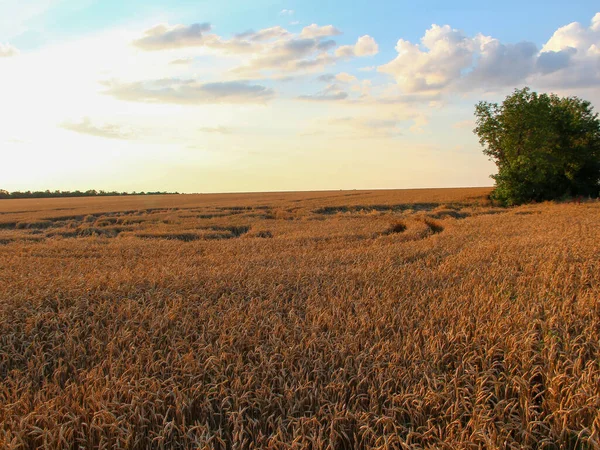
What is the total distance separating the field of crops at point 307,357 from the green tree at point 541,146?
2900cm

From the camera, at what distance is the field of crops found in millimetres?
3143

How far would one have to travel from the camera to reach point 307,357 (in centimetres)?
417

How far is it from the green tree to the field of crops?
29.0m

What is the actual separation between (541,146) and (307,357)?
3617 cm

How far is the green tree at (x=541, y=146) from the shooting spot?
108 feet

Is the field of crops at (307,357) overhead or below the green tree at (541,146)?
below

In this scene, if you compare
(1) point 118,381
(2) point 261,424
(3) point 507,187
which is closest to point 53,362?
(1) point 118,381

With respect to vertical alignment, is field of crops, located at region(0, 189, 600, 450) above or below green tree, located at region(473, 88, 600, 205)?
below

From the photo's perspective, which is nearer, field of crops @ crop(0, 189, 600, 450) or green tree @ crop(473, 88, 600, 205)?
field of crops @ crop(0, 189, 600, 450)

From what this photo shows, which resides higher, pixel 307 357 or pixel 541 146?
pixel 541 146

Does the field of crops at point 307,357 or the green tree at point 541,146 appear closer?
the field of crops at point 307,357

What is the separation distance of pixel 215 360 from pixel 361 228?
1457cm

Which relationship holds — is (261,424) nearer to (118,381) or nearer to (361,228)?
(118,381)

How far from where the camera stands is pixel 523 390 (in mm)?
3521
